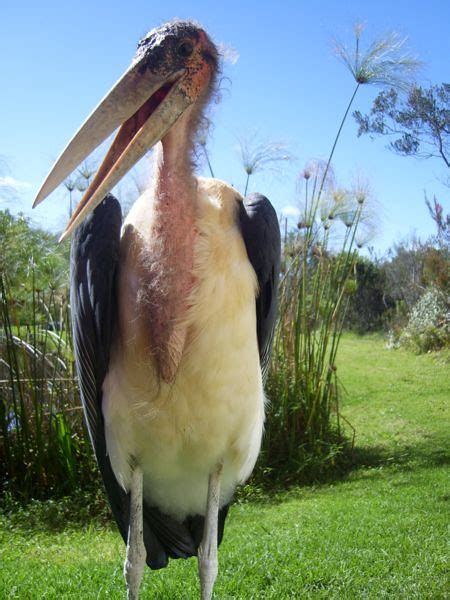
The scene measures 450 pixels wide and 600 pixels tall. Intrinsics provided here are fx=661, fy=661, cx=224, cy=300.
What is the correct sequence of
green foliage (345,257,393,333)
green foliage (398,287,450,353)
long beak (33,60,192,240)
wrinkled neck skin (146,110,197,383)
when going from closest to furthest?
long beak (33,60,192,240) → wrinkled neck skin (146,110,197,383) → green foliage (398,287,450,353) → green foliage (345,257,393,333)

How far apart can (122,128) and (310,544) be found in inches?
116

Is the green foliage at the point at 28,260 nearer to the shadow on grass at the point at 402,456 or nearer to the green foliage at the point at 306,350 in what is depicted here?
the green foliage at the point at 306,350

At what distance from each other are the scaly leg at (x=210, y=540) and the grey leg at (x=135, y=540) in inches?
8.8

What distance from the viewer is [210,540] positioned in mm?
2389

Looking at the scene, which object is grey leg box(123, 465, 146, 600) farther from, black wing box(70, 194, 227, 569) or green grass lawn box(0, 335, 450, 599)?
green grass lawn box(0, 335, 450, 599)

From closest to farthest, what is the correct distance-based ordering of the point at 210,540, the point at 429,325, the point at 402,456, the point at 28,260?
1. the point at 210,540
2. the point at 28,260
3. the point at 402,456
4. the point at 429,325

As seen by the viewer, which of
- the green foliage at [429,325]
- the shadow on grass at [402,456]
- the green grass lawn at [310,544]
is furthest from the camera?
the green foliage at [429,325]

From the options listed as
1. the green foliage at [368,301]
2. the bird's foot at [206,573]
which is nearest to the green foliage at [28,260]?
the bird's foot at [206,573]

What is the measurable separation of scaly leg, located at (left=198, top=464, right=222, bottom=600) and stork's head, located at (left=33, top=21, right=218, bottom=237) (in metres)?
1.08

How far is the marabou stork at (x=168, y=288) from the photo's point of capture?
1.99 metres

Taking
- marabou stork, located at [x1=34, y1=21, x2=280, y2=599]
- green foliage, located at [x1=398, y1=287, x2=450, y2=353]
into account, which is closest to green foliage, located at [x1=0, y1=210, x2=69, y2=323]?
marabou stork, located at [x1=34, y1=21, x2=280, y2=599]

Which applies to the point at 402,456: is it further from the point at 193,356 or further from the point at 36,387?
the point at 193,356

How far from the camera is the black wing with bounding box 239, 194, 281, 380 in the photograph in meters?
2.23

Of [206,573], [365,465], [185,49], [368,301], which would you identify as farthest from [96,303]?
[368,301]
